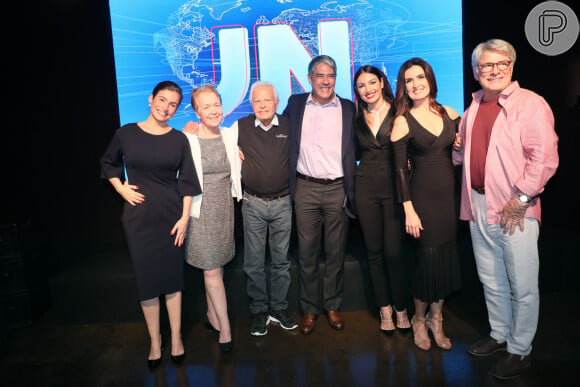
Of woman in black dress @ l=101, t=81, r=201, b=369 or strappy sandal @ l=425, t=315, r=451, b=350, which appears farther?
strappy sandal @ l=425, t=315, r=451, b=350

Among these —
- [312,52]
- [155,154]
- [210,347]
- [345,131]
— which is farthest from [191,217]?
[312,52]

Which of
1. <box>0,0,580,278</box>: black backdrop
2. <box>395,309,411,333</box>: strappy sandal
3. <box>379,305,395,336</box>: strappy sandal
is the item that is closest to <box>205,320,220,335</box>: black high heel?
<box>379,305,395,336</box>: strappy sandal

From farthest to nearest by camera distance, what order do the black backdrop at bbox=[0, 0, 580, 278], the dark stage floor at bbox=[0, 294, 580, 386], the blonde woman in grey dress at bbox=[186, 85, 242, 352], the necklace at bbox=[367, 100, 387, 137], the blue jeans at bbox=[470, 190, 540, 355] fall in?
1. the black backdrop at bbox=[0, 0, 580, 278]
2. the necklace at bbox=[367, 100, 387, 137]
3. the blonde woman in grey dress at bbox=[186, 85, 242, 352]
4. the dark stage floor at bbox=[0, 294, 580, 386]
5. the blue jeans at bbox=[470, 190, 540, 355]

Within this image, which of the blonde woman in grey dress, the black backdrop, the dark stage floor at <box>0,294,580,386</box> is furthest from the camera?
the black backdrop

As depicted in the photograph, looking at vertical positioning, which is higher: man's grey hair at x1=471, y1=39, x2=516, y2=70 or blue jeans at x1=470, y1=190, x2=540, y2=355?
man's grey hair at x1=471, y1=39, x2=516, y2=70

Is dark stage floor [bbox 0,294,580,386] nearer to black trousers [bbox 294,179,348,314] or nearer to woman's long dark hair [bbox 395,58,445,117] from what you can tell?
black trousers [bbox 294,179,348,314]

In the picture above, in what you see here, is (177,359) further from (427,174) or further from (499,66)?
(499,66)

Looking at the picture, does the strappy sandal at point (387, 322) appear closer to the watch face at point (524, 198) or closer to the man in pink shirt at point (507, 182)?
the man in pink shirt at point (507, 182)

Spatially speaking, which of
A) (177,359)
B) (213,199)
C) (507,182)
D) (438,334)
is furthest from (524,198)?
(177,359)

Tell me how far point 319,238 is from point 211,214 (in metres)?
0.82

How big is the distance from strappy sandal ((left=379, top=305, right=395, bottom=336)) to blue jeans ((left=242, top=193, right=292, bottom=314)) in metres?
0.73

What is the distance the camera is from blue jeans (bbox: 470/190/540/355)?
7.58 feet

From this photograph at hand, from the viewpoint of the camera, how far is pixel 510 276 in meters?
2.37

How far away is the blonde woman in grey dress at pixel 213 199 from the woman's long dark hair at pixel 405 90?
112 centimetres
